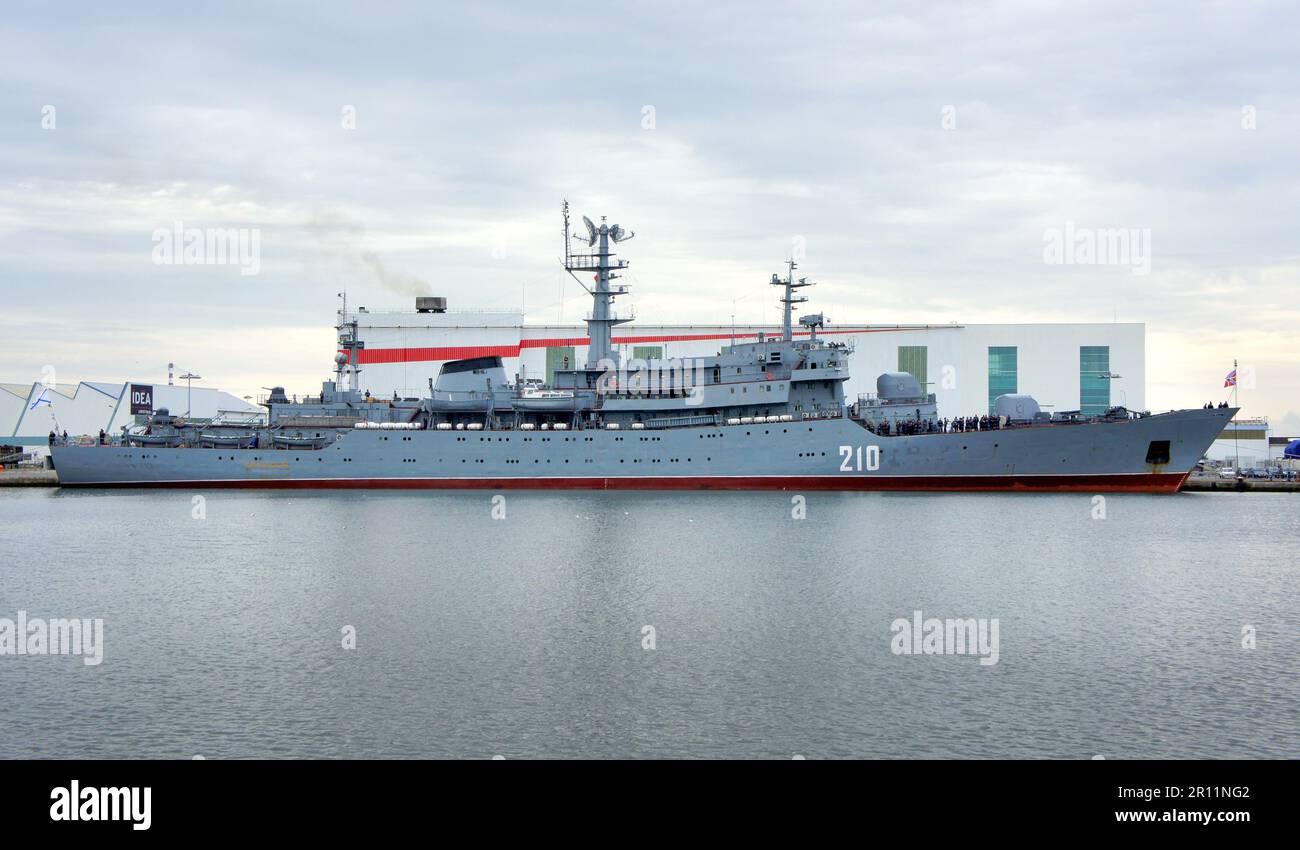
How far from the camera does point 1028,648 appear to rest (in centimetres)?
1964

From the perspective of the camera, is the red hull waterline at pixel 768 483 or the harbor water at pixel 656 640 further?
the red hull waterline at pixel 768 483

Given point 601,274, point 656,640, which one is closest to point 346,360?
point 601,274

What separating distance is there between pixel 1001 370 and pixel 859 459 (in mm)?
31493

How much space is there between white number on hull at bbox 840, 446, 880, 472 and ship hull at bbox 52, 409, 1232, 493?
5 cm

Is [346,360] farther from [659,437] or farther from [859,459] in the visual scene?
[859,459]

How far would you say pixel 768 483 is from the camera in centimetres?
5166

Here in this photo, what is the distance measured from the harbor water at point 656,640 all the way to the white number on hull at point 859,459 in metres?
11.4

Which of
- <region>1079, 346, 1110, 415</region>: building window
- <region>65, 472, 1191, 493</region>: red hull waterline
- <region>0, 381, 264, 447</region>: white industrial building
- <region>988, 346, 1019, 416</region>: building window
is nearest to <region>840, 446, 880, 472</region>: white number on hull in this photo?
<region>65, 472, 1191, 493</region>: red hull waterline

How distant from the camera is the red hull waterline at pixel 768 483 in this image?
162 ft

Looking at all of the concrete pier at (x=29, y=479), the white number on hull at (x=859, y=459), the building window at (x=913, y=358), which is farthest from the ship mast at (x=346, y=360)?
the building window at (x=913, y=358)

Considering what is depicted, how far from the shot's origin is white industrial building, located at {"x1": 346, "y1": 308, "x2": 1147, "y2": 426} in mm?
75188

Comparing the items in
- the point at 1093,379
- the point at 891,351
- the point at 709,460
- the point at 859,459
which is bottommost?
the point at 709,460

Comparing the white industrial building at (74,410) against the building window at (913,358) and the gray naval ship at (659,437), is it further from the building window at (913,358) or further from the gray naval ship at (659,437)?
the building window at (913,358)
